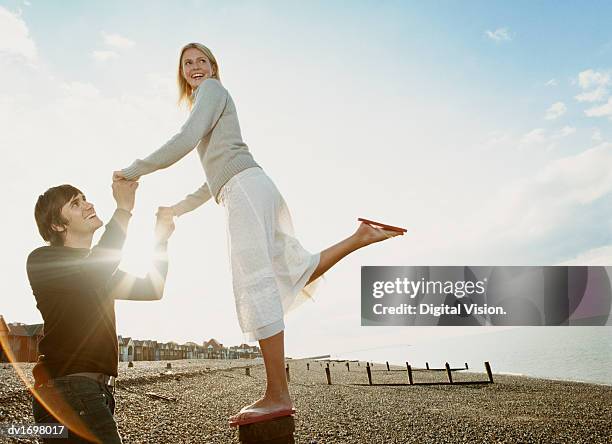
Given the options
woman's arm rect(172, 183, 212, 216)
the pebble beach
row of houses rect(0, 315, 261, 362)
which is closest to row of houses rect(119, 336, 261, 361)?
row of houses rect(0, 315, 261, 362)

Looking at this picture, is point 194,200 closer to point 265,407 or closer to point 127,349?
point 265,407

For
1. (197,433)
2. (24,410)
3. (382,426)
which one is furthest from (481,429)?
(24,410)

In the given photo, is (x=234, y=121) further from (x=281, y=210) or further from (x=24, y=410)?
(x=24, y=410)

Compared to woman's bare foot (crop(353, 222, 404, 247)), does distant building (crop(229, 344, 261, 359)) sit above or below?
below

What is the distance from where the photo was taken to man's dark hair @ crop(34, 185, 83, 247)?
2740 mm

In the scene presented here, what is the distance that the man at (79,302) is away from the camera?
2.43m

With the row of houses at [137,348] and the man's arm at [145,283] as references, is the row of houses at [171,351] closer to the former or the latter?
the row of houses at [137,348]

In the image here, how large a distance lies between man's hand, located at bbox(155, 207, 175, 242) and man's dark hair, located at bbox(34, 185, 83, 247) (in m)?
0.46

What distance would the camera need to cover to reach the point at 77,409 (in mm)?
2404

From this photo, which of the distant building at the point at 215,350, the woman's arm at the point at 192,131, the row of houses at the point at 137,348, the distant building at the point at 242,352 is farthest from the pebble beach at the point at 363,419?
the distant building at the point at 242,352

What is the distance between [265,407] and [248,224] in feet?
3.58

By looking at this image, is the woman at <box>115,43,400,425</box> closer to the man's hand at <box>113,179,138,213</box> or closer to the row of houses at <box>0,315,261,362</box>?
the man's hand at <box>113,179,138,213</box>

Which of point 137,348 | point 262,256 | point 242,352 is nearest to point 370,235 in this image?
point 262,256

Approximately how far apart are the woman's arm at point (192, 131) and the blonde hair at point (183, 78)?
0.24 meters
